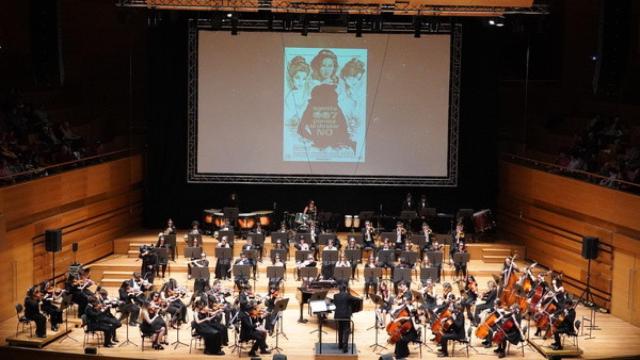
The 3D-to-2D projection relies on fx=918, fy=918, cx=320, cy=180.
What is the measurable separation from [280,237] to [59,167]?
4.99 metres

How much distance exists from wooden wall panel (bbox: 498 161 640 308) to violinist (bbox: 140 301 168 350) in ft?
29.0

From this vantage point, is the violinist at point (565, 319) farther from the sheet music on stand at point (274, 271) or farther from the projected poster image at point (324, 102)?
the projected poster image at point (324, 102)

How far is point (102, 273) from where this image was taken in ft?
66.0

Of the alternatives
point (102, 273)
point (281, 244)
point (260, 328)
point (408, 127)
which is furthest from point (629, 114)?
point (102, 273)

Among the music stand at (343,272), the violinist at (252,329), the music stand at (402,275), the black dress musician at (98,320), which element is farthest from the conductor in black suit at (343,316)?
the black dress musician at (98,320)

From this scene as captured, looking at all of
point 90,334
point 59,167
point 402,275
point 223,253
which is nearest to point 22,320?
point 90,334

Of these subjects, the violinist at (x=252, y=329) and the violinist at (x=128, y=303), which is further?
the violinist at (x=128, y=303)

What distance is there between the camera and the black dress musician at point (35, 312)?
1574cm

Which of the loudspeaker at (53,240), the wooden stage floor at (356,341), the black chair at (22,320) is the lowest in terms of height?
the wooden stage floor at (356,341)

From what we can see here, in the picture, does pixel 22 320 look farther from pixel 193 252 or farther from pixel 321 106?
pixel 321 106

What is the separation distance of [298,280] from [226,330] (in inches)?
145

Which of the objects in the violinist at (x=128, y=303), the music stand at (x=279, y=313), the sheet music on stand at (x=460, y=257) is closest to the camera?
the music stand at (x=279, y=313)

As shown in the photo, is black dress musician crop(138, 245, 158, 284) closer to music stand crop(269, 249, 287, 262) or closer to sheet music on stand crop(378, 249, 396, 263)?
music stand crop(269, 249, 287, 262)

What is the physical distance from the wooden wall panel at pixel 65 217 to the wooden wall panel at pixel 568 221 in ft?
31.4
